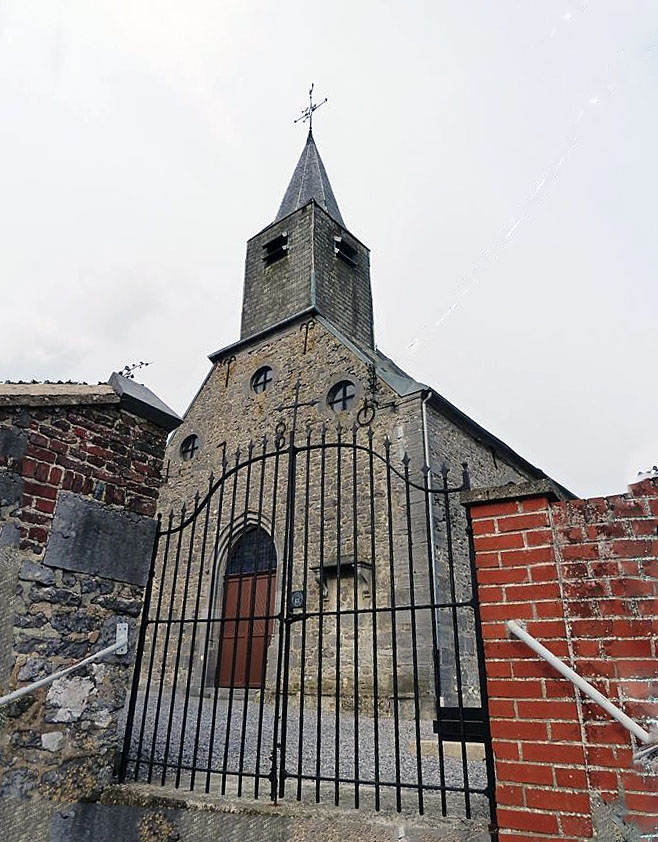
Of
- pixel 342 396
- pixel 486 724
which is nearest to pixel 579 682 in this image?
pixel 486 724

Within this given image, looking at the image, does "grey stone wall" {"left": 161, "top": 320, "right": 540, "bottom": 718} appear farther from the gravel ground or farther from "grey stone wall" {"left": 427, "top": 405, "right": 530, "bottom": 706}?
the gravel ground

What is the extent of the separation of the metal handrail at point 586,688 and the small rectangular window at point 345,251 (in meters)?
15.9

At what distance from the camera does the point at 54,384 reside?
3791 mm

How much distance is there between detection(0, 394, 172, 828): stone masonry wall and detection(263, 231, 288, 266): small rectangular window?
14.0 metres

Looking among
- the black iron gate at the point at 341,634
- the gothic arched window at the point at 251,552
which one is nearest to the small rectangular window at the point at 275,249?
the black iron gate at the point at 341,634

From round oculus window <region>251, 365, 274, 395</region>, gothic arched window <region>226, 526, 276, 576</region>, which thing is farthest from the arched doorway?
round oculus window <region>251, 365, 274, 395</region>

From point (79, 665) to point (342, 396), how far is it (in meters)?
9.50

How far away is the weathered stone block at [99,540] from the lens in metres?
3.32

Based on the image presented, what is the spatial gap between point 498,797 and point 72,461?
9.53ft

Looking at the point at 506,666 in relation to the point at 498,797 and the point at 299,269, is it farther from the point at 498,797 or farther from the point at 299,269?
the point at 299,269

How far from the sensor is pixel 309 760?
4.92 meters

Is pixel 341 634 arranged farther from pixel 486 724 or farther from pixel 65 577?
pixel 486 724

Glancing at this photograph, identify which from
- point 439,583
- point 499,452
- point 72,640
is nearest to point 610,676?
point 72,640

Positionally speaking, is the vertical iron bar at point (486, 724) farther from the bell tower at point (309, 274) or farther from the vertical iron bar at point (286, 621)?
the bell tower at point (309, 274)
